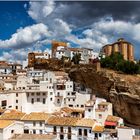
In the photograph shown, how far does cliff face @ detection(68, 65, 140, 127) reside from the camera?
3164cm

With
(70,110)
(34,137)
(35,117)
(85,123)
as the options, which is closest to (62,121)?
(85,123)

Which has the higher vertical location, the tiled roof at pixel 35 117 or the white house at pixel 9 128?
the tiled roof at pixel 35 117

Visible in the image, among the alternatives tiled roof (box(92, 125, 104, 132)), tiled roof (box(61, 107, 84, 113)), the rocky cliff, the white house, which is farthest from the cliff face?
the white house

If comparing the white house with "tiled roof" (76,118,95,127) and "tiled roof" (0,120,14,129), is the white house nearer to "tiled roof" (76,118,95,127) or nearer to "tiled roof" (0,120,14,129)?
"tiled roof" (0,120,14,129)

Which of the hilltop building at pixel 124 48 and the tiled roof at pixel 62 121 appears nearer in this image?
the tiled roof at pixel 62 121

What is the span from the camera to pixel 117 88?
3322cm

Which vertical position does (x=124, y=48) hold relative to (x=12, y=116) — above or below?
above

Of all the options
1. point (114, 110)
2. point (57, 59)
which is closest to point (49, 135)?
point (114, 110)

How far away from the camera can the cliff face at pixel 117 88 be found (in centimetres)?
3164

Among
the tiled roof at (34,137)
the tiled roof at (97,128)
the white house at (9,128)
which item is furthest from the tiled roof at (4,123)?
the tiled roof at (97,128)

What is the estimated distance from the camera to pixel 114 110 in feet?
112

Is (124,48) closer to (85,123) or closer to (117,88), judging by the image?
(117,88)

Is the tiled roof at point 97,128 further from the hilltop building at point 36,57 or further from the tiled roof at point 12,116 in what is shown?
the hilltop building at point 36,57

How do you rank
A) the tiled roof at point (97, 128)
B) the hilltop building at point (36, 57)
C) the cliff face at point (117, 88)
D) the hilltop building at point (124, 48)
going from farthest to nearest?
the hilltop building at point (124, 48)
the hilltop building at point (36, 57)
the cliff face at point (117, 88)
the tiled roof at point (97, 128)
